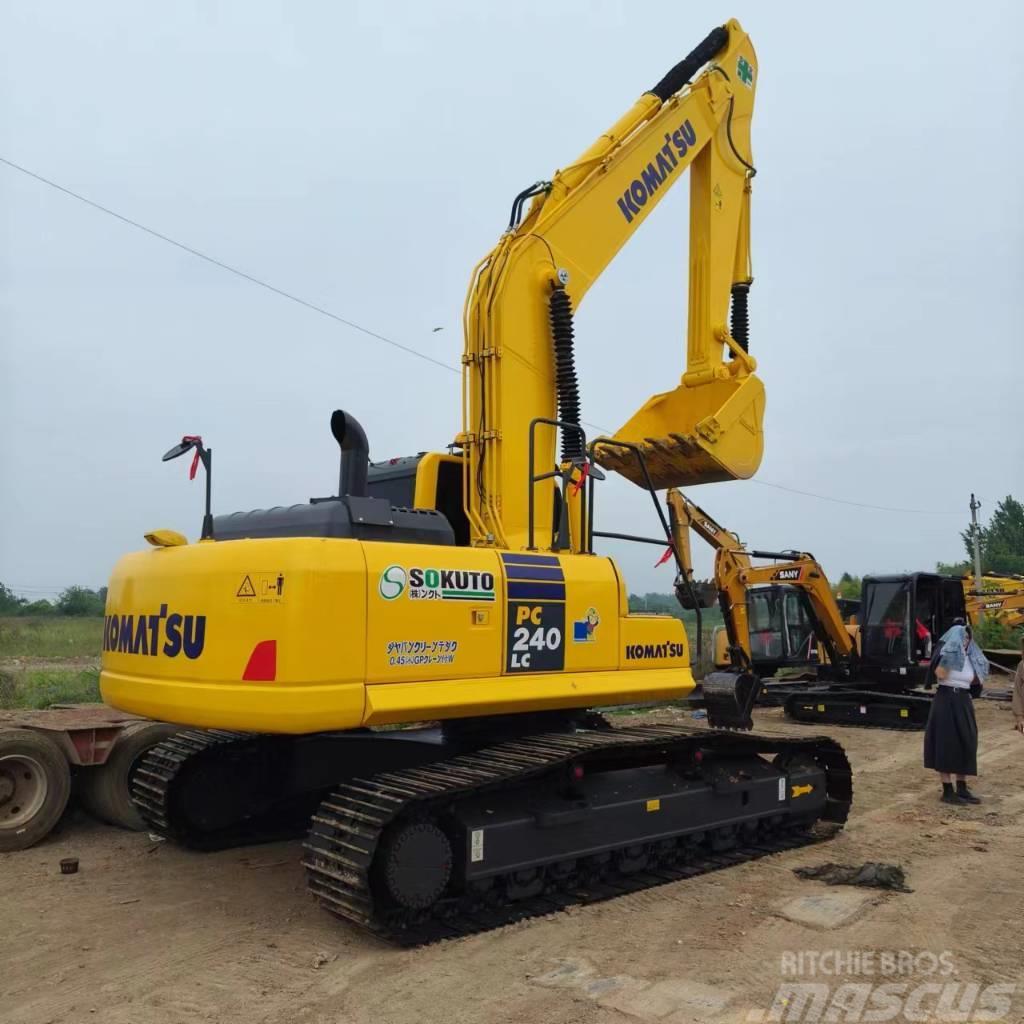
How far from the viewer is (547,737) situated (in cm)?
595

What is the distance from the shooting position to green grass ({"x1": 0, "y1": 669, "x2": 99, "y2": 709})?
1395cm

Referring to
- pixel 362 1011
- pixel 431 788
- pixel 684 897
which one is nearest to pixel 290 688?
pixel 431 788

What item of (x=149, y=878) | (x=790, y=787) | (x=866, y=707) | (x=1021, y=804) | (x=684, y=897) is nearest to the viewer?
(x=684, y=897)

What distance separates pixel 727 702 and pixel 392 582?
7.68 metres

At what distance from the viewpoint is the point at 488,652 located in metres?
5.29

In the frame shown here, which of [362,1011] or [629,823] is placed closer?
[362,1011]

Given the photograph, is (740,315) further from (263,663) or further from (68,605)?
(68,605)

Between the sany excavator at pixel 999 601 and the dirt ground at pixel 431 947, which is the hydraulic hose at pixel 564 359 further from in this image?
the sany excavator at pixel 999 601

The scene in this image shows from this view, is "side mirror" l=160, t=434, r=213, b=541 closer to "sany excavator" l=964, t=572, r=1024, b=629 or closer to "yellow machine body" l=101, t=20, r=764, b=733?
"yellow machine body" l=101, t=20, r=764, b=733

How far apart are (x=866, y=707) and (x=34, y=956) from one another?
12652 mm

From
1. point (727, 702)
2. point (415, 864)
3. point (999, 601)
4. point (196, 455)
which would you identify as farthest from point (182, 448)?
Answer: point (999, 601)

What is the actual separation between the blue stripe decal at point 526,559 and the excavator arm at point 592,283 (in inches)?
8.2

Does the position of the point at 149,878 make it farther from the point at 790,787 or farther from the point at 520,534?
the point at 790,787

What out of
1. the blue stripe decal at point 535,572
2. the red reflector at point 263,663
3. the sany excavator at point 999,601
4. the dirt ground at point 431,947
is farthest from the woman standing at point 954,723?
the sany excavator at point 999,601
